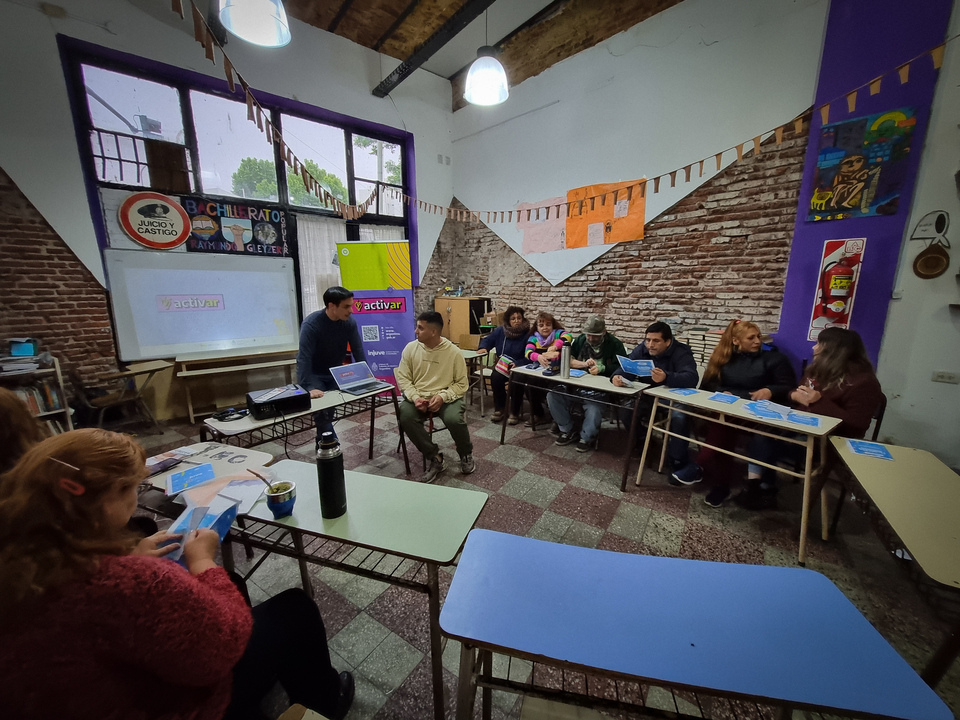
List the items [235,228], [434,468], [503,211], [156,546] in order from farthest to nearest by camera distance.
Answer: [503,211] → [235,228] → [434,468] → [156,546]

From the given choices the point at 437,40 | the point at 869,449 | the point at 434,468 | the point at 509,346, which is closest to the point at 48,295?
the point at 434,468

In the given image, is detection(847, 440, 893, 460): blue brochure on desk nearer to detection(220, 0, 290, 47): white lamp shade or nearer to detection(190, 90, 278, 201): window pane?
detection(220, 0, 290, 47): white lamp shade

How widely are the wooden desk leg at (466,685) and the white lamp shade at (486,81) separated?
3.47 m

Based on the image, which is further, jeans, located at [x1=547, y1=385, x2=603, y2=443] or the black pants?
jeans, located at [x1=547, y1=385, x2=603, y2=443]

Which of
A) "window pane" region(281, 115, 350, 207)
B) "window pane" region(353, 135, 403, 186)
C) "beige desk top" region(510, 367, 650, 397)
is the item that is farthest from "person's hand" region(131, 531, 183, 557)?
"window pane" region(353, 135, 403, 186)

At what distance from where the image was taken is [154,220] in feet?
12.5

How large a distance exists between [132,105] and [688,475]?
6.27 meters

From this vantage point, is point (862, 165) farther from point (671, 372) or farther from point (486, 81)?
point (486, 81)

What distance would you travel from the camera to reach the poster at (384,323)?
4.56m

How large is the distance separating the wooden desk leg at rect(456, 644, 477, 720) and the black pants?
498mm

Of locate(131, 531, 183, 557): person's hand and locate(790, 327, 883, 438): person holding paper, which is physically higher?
locate(790, 327, 883, 438): person holding paper

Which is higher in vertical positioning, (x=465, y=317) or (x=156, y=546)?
(x=465, y=317)

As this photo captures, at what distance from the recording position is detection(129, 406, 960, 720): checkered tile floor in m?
1.38

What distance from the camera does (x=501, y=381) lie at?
13.9ft
